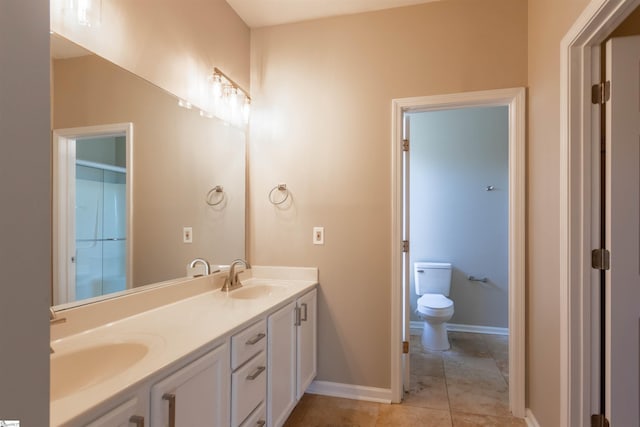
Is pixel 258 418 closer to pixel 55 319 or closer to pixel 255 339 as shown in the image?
pixel 255 339

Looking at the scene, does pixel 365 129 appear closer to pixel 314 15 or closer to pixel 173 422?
pixel 314 15

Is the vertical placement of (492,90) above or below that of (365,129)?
above

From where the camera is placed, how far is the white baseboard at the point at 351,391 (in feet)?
7.25

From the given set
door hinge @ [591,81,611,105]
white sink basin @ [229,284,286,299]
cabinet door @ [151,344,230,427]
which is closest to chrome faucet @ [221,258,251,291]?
white sink basin @ [229,284,286,299]

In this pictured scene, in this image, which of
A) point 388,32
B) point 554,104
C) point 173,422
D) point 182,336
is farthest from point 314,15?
point 173,422

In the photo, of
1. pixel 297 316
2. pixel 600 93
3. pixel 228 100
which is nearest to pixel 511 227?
pixel 600 93

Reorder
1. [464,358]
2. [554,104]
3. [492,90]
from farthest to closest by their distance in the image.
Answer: [464,358] → [492,90] → [554,104]

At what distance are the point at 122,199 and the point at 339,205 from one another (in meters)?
1.35

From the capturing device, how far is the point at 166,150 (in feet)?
5.66

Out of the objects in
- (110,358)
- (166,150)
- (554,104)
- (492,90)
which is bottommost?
(110,358)

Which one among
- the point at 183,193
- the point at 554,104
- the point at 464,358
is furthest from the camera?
the point at 464,358

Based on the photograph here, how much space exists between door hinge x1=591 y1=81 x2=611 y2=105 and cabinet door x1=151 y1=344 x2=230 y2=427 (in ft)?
6.19

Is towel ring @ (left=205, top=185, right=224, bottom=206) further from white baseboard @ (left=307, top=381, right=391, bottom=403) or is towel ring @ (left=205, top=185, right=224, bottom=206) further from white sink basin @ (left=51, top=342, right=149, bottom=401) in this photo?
white baseboard @ (left=307, top=381, right=391, bottom=403)

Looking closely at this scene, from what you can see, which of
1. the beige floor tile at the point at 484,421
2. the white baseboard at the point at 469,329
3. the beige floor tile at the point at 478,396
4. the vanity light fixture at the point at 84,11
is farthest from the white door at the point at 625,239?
the white baseboard at the point at 469,329
